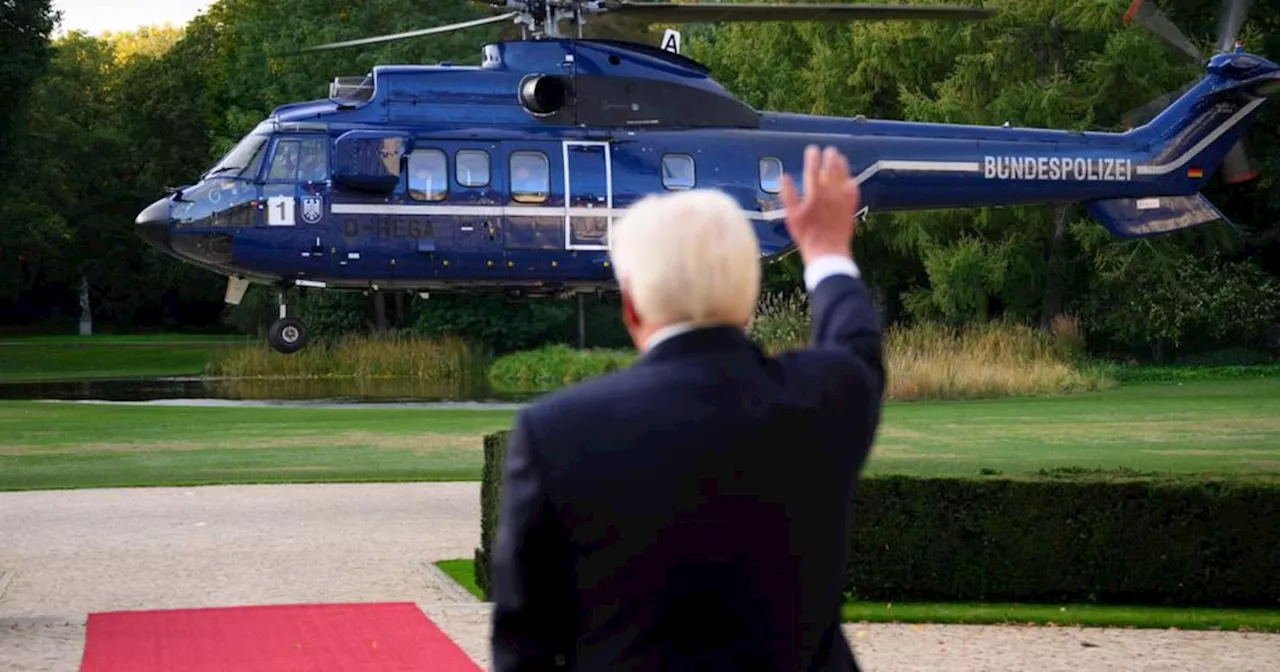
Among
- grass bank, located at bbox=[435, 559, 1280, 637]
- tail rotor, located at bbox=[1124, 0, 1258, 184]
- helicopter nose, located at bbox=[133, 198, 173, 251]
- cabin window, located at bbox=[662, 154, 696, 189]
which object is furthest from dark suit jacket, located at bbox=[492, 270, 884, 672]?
tail rotor, located at bbox=[1124, 0, 1258, 184]

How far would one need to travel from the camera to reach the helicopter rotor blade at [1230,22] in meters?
22.2

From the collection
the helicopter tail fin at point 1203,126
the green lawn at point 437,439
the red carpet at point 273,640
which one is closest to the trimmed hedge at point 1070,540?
the red carpet at point 273,640

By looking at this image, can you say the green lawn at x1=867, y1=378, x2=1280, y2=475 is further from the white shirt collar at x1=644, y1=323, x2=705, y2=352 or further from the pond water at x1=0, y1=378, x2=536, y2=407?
the white shirt collar at x1=644, y1=323, x2=705, y2=352

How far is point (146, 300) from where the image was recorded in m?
81.6

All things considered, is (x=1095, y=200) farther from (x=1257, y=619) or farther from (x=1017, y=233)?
(x=1017, y=233)

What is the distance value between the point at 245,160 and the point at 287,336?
6.33 ft

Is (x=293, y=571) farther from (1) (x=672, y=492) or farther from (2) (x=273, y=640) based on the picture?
(1) (x=672, y=492)

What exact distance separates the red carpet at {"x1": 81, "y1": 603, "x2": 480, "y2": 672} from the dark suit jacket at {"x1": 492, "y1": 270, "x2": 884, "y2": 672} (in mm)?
6242

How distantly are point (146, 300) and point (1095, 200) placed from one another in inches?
2581

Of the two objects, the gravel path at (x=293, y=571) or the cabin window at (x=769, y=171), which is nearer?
the gravel path at (x=293, y=571)

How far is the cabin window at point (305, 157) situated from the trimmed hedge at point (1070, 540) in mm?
8449

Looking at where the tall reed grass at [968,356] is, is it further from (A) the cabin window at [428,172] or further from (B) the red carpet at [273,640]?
(B) the red carpet at [273,640]

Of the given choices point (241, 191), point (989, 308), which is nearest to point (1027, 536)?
point (241, 191)

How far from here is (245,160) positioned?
62.2 feet
